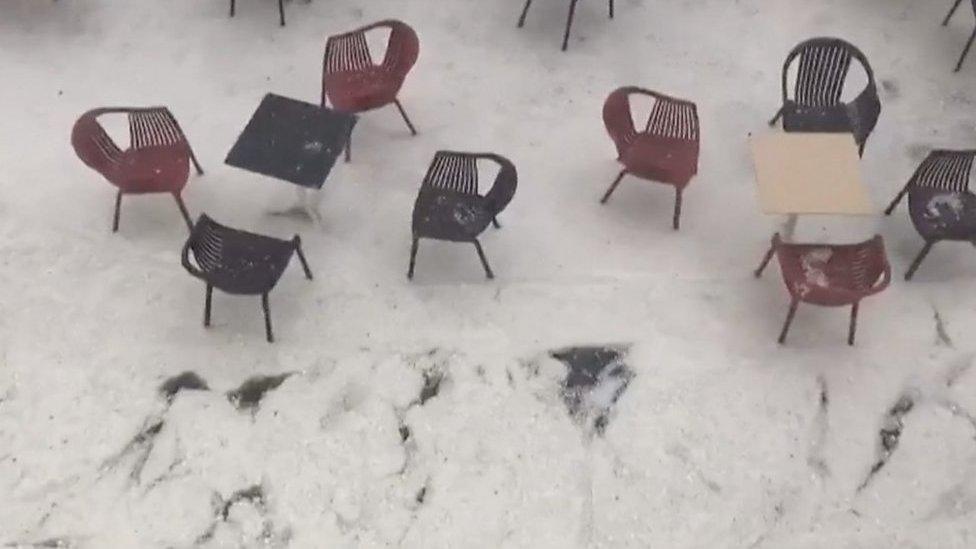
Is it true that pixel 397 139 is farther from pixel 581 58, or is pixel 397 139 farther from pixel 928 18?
pixel 928 18

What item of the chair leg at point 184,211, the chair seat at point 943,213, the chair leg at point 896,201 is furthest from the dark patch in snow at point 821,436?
the chair leg at point 184,211

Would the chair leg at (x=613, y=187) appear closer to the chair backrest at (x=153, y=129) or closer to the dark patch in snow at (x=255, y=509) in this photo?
the chair backrest at (x=153, y=129)

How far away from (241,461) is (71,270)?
5.40ft

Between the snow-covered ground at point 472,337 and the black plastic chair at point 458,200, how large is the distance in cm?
28

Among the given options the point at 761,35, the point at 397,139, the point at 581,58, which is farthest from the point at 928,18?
the point at 397,139

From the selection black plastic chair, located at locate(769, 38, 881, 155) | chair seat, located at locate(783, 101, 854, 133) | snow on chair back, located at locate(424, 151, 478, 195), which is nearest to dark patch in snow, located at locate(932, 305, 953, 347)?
black plastic chair, located at locate(769, 38, 881, 155)

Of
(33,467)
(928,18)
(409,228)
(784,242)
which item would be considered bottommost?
(33,467)

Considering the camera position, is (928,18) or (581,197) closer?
(581,197)

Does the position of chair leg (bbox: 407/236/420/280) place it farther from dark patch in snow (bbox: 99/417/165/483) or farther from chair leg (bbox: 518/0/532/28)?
chair leg (bbox: 518/0/532/28)

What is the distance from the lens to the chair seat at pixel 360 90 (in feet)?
23.1

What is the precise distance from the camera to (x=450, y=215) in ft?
21.4

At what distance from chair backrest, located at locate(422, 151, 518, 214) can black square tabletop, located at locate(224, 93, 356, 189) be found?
0.56 meters

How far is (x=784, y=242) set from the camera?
6.41 m

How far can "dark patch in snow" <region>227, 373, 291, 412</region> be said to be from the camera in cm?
604
